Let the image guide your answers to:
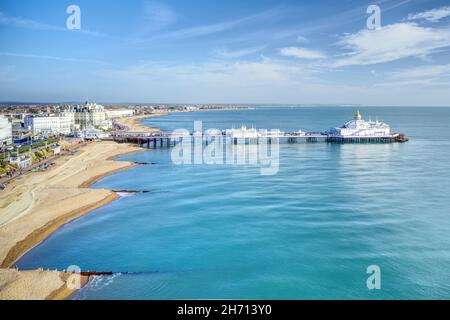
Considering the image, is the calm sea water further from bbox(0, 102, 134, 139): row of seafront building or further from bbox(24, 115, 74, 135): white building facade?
bbox(24, 115, 74, 135): white building facade

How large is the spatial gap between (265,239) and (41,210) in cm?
1380

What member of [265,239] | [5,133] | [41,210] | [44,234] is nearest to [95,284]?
[44,234]

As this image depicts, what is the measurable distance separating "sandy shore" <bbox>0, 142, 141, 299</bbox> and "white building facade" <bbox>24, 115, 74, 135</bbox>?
89.6 ft

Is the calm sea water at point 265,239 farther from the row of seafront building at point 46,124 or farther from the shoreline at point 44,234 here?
the row of seafront building at point 46,124

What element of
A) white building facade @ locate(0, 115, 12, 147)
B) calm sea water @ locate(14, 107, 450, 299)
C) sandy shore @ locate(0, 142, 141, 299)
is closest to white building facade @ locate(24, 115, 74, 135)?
white building facade @ locate(0, 115, 12, 147)

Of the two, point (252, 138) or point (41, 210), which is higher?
point (252, 138)

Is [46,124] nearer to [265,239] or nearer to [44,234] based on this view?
[44,234]

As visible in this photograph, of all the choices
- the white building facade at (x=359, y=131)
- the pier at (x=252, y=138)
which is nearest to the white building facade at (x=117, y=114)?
the pier at (x=252, y=138)

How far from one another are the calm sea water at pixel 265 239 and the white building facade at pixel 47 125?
3794 cm

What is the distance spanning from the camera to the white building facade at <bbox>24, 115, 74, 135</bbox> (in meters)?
64.4

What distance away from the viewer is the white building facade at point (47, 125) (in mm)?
64438

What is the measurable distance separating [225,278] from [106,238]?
25.4 ft

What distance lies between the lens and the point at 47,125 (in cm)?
6656
